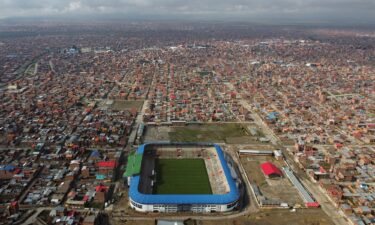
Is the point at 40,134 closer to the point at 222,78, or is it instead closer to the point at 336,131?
the point at 336,131

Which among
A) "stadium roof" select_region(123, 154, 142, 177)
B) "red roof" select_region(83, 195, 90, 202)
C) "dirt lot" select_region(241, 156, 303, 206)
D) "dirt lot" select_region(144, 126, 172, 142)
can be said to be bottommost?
"dirt lot" select_region(241, 156, 303, 206)

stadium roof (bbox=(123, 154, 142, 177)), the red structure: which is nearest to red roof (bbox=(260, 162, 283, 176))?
the red structure

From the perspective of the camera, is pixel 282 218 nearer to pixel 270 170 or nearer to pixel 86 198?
pixel 270 170

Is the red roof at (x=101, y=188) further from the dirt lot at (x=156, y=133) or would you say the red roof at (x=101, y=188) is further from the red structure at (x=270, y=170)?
the red structure at (x=270, y=170)

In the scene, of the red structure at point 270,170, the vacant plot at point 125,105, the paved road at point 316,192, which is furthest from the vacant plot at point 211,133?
the vacant plot at point 125,105

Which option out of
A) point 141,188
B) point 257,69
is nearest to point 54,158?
point 141,188

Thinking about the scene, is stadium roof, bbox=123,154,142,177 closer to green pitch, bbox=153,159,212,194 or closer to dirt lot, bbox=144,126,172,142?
green pitch, bbox=153,159,212,194

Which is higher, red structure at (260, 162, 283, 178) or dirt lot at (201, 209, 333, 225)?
red structure at (260, 162, 283, 178)
